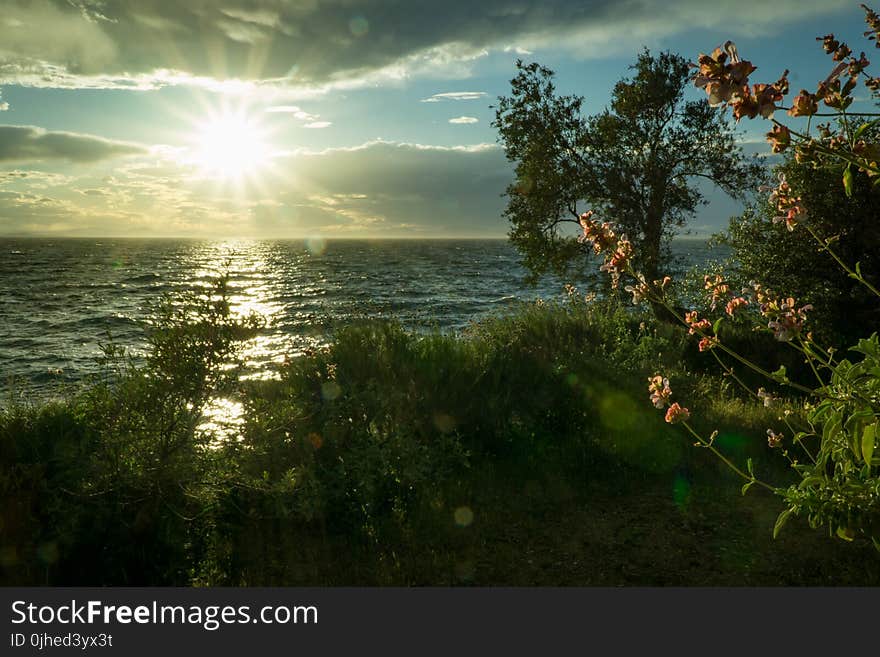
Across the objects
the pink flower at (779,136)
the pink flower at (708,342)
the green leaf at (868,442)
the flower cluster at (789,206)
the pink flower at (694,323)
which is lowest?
the green leaf at (868,442)

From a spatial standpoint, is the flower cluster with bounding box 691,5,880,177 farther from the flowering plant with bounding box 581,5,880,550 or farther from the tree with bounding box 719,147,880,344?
the tree with bounding box 719,147,880,344

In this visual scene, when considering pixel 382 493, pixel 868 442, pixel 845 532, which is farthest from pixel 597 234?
pixel 382 493

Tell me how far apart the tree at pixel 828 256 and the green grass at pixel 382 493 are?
680 cm

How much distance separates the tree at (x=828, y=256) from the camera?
487 inches

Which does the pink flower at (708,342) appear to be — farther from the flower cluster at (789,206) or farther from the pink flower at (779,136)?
the pink flower at (779,136)

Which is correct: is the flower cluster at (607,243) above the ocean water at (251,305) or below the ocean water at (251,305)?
above

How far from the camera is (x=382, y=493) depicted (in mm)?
6219

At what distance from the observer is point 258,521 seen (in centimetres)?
588

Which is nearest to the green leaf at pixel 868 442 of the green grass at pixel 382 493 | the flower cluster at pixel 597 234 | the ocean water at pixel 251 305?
the flower cluster at pixel 597 234

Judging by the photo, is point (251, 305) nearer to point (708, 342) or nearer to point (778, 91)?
point (708, 342)

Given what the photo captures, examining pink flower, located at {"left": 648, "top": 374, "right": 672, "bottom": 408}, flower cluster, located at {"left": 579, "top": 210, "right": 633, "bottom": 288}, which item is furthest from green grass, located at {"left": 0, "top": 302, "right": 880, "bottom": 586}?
flower cluster, located at {"left": 579, "top": 210, "right": 633, "bottom": 288}

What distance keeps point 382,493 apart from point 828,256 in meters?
12.0

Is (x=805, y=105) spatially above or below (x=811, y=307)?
above

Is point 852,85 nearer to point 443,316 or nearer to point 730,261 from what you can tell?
point 730,261
